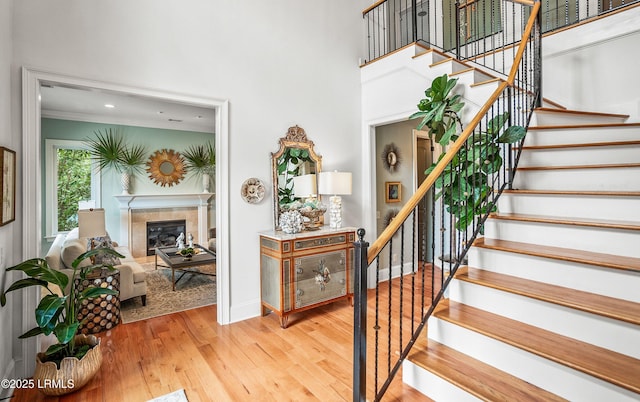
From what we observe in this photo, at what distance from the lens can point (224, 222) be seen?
11.0 ft

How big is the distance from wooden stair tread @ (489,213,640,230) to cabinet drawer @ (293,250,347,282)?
171 cm

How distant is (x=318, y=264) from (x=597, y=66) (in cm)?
387

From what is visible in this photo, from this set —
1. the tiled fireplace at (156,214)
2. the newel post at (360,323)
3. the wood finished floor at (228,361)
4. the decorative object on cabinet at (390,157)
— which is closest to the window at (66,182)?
the tiled fireplace at (156,214)

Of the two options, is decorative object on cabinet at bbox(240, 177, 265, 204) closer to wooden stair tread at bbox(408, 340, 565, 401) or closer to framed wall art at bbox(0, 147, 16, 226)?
framed wall art at bbox(0, 147, 16, 226)

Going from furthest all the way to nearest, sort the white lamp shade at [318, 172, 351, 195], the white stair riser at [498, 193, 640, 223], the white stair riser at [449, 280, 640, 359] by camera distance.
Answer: the white lamp shade at [318, 172, 351, 195] < the white stair riser at [498, 193, 640, 223] < the white stair riser at [449, 280, 640, 359]

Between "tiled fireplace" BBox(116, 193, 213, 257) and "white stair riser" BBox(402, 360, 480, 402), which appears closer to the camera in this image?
"white stair riser" BBox(402, 360, 480, 402)

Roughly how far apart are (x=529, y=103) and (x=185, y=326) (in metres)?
4.16

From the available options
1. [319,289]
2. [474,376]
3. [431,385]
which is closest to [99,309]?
[319,289]

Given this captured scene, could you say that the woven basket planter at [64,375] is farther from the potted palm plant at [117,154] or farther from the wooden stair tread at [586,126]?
the potted palm plant at [117,154]

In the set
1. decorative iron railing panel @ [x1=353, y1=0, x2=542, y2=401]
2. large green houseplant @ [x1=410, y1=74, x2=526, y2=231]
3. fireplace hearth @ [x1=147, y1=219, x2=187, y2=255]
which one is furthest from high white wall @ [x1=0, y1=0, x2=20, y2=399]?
fireplace hearth @ [x1=147, y1=219, x2=187, y2=255]

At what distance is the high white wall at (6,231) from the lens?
212cm

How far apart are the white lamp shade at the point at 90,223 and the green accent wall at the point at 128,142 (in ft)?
10.8

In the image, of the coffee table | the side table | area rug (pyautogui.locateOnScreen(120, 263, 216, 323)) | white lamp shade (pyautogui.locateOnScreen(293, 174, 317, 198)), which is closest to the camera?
the side table

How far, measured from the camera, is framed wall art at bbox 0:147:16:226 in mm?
2024
